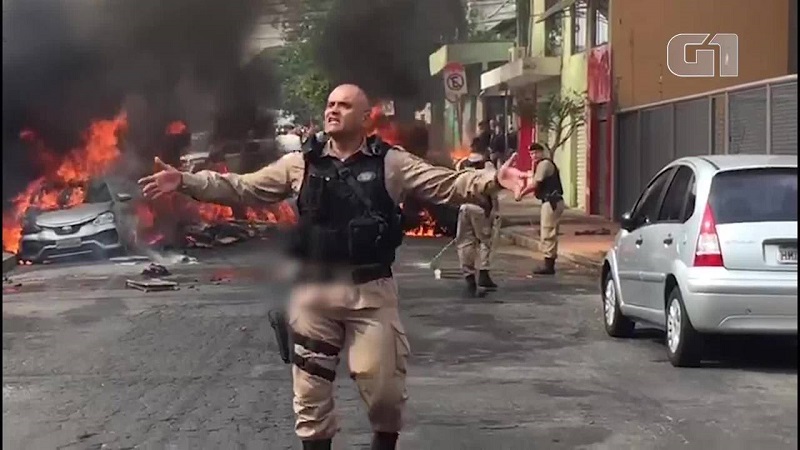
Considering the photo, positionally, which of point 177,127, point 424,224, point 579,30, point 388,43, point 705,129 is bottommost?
point 424,224

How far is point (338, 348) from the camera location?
496 cm

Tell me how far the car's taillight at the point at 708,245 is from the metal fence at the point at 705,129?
2045 mm

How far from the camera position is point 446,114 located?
6465 millimetres

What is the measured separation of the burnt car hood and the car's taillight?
11.4 feet

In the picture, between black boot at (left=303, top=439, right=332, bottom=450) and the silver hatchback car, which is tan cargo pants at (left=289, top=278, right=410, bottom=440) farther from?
the silver hatchback car

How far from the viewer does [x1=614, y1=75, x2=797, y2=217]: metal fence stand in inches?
516

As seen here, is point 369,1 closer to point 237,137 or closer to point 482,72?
point 237,137

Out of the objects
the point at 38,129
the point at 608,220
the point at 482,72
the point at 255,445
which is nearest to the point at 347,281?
the point at 38,129

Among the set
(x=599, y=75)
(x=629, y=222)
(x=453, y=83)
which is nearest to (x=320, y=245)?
(x=453, y=83)

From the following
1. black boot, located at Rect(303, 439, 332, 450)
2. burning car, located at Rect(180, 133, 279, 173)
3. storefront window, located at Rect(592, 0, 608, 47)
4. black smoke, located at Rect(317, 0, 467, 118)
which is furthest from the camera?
storefront window, located at Rect(592, 0, 608, 47)

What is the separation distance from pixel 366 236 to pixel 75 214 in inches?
59.7

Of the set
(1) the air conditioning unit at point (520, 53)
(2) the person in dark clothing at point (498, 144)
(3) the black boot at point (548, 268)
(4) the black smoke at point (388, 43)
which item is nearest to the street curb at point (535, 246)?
(3) the black boot at point (548, 268)

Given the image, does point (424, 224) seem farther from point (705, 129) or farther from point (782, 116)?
point (705, 129)

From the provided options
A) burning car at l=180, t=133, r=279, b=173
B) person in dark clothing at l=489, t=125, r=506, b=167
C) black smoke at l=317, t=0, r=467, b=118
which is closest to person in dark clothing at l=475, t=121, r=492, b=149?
person in dark clothing at l=489, t=125, r=506, b=167
